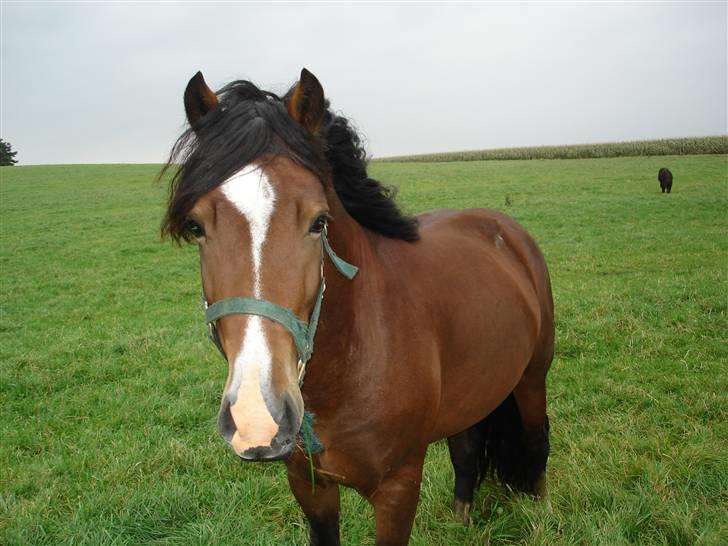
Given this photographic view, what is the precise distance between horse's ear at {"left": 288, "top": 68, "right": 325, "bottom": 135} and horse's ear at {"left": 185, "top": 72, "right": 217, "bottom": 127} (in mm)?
284

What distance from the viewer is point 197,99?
1981mm

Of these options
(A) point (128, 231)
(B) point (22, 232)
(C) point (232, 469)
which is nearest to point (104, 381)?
(C) point (232, 469)

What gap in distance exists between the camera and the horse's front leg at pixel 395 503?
233 centimetres

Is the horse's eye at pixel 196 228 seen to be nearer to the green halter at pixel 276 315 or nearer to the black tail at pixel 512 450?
the green halter at pixel 276 315

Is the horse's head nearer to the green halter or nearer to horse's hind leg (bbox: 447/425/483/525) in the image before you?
the green halter

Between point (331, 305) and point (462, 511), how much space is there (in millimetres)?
2128

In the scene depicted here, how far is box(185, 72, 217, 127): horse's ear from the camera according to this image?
6.32 feet

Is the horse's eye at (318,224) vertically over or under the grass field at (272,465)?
over

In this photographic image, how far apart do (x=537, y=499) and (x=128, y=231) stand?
16.9m

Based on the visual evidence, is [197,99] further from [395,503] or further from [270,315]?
[395,503]

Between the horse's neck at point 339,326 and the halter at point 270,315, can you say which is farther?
the horse's neck at point 339,326

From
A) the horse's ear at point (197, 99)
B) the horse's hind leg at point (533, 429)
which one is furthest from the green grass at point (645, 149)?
the horse's ear at point (197, 99)

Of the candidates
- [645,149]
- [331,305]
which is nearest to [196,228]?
[331,305]

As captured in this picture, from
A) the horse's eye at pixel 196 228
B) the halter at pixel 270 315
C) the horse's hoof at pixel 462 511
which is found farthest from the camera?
the horse's hoof at pixel 462 511
